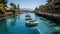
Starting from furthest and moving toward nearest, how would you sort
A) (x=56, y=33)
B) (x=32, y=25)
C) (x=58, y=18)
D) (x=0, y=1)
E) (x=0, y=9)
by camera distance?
(x=0, y=1) → (x=0, y=9) → (x=58, y=18) → (x=32, y=25) → (x=56, y=33)

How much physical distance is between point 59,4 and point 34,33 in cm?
5787

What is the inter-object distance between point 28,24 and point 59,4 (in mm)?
46361

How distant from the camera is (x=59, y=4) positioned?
298 feet

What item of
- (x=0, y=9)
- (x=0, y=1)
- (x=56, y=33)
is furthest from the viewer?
(x=0, y=1)

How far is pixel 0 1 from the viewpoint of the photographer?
12094cm

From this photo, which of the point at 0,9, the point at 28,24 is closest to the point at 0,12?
the point at 0,9

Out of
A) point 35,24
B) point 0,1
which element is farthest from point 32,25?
point 0,1

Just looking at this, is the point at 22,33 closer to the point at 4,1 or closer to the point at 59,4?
the point at 59,4

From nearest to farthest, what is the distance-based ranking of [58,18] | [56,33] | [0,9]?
[56,33], [58,18], [0,9]

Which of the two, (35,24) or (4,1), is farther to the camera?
(4,1)

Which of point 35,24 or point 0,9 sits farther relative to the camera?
point 0,9

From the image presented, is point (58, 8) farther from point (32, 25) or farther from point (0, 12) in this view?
point (32, 25)

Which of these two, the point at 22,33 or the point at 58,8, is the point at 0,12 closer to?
the point at 58,8

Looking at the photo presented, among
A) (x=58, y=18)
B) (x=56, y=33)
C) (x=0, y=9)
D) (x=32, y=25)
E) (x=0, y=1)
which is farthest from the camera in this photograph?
(x=0, y=1)
